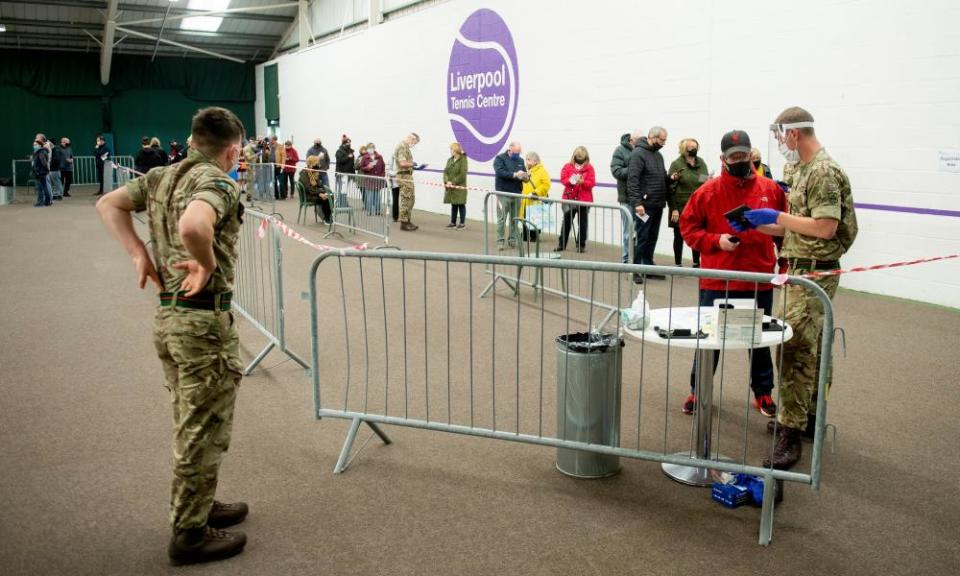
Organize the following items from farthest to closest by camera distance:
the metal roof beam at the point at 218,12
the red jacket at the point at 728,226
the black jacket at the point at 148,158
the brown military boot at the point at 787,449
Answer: the metal roof beam at the point at 218,12, the black jacket at the point at 148,158, the red jacket at the point at 728,226, the brown military boot at the point at 787,449

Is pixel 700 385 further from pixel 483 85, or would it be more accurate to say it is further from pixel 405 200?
pixel 483 85

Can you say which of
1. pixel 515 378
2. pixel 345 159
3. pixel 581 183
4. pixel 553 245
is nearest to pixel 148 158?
pixel 345 159

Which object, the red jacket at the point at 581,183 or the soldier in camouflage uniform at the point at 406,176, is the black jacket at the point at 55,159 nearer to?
the soldier in camouflage uniform at the point at 406,176

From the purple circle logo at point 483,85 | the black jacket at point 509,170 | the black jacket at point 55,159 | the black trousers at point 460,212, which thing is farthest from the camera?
the black jacket at point 55,159

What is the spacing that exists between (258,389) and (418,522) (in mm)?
2277

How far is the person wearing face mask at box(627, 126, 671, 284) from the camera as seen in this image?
9227mm

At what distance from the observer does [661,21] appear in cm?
1091

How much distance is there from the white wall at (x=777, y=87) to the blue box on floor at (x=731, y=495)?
5501mm

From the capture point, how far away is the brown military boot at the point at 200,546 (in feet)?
10.1

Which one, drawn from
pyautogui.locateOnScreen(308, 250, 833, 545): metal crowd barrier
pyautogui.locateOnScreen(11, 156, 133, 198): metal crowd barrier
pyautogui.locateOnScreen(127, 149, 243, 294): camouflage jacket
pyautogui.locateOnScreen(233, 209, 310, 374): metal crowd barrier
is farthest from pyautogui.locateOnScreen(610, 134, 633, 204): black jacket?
pyautogui.locateOnScreen(11, 156, 133, 198): metal crowd barrier

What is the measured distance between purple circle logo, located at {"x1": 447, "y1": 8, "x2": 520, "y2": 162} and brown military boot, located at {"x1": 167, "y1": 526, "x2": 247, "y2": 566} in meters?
12.4

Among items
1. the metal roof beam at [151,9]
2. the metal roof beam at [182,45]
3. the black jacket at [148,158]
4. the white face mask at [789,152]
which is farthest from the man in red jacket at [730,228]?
the metal roof beam at [182,45]

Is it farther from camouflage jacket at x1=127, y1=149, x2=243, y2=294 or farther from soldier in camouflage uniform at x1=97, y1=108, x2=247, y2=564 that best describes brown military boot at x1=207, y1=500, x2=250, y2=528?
camouflage jacket at x1=127, y1=149, x2=243, y2=294

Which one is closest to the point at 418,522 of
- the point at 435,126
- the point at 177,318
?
the point at 177,318
